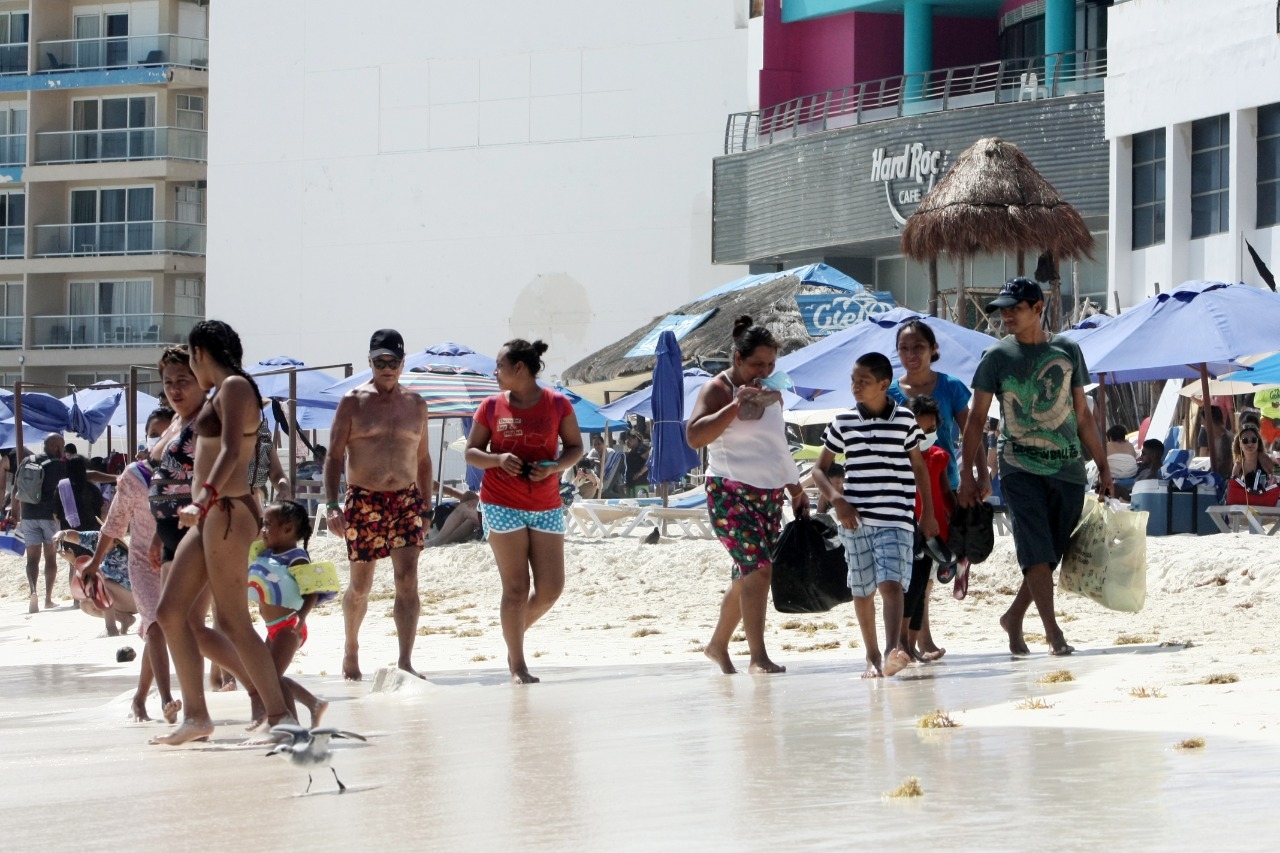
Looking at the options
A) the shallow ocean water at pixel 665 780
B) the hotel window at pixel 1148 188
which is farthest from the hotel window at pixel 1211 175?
the shallow ocean water at pixel 665 780

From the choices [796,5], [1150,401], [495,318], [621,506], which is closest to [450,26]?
[495,318]

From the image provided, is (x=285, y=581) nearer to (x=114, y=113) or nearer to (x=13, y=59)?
(x=114, y=113)

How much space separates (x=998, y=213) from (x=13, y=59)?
40504 mm

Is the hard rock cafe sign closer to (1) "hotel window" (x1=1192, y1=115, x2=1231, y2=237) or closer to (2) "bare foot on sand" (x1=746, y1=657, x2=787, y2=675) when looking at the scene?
(1) "hotel window" (x1=1192, y1=115, x2=1231, y2=237)

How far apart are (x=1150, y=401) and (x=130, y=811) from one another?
903 inches

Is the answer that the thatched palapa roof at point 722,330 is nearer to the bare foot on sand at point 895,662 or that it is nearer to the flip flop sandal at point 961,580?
the flip flop sandal at point 961,580

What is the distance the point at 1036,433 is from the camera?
861 cm

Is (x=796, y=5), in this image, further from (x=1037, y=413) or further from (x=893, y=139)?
(x=1037, y=413)

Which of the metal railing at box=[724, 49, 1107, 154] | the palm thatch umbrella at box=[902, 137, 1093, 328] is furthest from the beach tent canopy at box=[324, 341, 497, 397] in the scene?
the metal railing at box=[724, 49, 1107, 154]

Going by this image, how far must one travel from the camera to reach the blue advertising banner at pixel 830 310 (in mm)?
27016

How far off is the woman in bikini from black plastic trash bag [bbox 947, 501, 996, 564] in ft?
10.5

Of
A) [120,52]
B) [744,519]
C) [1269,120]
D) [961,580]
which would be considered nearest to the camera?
[744,519]

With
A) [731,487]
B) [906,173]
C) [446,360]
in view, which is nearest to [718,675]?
[731,487]

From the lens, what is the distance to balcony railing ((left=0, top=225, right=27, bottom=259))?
55000mm
